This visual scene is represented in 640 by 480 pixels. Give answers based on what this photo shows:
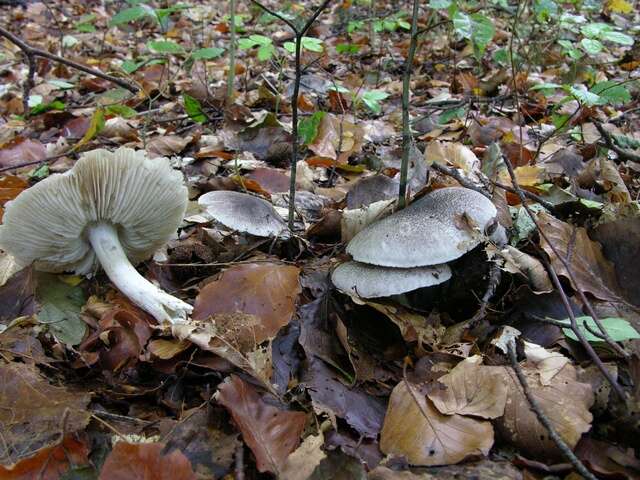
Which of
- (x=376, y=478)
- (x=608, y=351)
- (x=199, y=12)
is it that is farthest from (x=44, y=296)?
(x=199, y=12)

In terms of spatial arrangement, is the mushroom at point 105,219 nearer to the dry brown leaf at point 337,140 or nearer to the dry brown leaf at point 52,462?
the dry brown leaf at point 52,462

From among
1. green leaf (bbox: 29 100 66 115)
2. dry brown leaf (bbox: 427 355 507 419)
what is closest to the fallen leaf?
green leaf (bbox: 29 100 66 115)

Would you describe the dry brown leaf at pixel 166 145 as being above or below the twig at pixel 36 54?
below

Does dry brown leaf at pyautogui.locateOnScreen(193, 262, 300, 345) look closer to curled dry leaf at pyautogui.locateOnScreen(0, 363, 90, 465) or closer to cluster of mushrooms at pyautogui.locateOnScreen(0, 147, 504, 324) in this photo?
cluster of mushrooms at pyautogui.locateOnScreen(0, 147, 504, 324)

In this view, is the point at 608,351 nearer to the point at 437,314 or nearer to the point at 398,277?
the point at 437,314

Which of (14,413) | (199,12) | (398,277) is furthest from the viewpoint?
(199,12)

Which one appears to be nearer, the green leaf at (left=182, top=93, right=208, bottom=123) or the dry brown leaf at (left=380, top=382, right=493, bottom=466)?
the dry brown leaf at (left=380, top=382, right=493, bottom=466)

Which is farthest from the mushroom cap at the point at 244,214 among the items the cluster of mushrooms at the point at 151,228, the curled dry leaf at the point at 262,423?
the curled dry leaf at the point at 262,423
